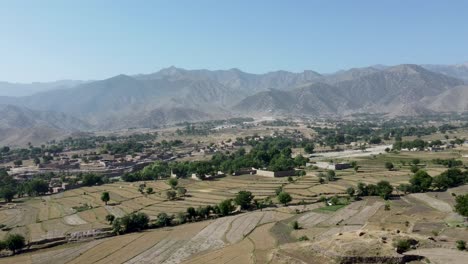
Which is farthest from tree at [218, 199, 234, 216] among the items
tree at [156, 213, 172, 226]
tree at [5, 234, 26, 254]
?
tree at [5, 234, 26, 254]

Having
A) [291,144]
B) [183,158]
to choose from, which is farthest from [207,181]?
[291,144]

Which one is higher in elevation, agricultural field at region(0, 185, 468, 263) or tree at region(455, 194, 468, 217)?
tree at region(455, 194, 468, 217)

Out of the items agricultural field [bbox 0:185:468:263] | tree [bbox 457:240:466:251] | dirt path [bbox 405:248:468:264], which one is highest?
tree [bbox 457:240:466:251]

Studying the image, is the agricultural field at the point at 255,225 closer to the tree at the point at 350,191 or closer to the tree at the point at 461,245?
the tree at the point at 461,245

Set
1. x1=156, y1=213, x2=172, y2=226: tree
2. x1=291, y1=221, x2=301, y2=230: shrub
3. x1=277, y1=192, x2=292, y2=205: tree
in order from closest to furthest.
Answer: x1=291, y1=221, x2=301, y2=230: shrub
x1=156, y1=213, x2=172, y2=226: tree
x1=277, y1=192, x2=292, y2=205: tree

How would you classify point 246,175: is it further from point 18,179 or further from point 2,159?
point 2,159

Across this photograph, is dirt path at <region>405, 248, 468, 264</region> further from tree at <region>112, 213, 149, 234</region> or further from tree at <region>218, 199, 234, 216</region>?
tree at <region>112, 213, 149, 234</region>

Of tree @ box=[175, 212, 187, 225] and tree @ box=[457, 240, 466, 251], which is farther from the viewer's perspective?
tree @ box=[175, 212, 187, 225]

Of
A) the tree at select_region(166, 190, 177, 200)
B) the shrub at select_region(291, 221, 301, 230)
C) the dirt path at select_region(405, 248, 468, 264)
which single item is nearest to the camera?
the dirt path at select_region(405, 248, 468, 264)

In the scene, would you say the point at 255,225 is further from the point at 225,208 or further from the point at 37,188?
the point at 37,188
